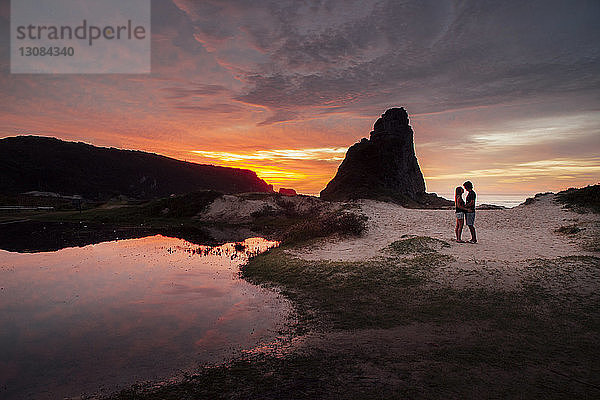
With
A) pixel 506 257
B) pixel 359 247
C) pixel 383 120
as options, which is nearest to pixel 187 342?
pixel 359 247

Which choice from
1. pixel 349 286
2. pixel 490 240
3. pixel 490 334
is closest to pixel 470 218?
pixel 490 240

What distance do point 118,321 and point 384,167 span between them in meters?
A: 62.5

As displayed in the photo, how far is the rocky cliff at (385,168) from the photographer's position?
62469mm

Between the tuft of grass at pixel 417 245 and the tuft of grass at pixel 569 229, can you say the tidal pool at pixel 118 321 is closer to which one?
the tuft of grass at pixel 417 245

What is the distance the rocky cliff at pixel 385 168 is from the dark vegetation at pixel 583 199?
97.5 feet

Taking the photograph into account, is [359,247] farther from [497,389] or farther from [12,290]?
[12,290]

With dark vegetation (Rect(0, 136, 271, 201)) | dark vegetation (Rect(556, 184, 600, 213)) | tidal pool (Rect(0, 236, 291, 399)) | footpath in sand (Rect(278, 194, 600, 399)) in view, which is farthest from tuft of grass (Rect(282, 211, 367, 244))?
dark vegetation (Rect(0, 136, 271, 201))

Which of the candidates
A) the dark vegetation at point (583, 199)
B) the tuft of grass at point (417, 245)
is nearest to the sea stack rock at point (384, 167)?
the dark vegetation at point (583, 199)

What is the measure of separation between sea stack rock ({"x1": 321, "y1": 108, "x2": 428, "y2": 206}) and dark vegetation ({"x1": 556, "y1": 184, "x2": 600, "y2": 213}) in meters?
29.8

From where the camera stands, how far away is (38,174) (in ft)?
377

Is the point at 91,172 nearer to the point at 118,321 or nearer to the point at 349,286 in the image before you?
the point at 118,321

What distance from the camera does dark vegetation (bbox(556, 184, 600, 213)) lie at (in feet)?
74.2

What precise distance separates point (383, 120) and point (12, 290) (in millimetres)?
74016

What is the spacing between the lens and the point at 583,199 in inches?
959
